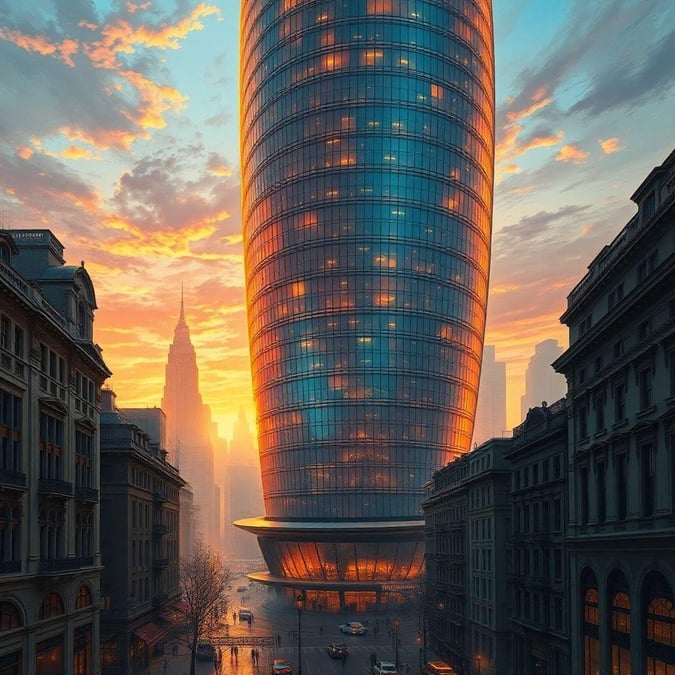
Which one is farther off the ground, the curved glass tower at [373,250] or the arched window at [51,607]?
the curved glass tower at [373,250]

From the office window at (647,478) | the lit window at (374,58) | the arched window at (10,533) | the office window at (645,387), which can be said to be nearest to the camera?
the office window at (647,478)

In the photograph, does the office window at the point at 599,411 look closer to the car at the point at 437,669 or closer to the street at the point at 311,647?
the car at the point at 437,669

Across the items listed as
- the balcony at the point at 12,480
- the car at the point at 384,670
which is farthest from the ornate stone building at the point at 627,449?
the balcony at the point at 12,480

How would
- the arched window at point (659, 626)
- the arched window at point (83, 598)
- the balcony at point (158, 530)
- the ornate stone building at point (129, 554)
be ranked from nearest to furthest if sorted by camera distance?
the arched window at point (659, 626) < the arched window at point (83, 598) < the ornate stone building at point (129, 554) < the balcony at point (158, 530)

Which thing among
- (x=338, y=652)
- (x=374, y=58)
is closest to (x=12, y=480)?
(x=338, y=652)

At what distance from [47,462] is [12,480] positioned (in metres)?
8.55

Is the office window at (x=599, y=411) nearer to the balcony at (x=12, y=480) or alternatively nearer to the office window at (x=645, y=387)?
the office window at (x=645, y=387)

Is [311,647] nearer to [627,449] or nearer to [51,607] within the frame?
[51,607]

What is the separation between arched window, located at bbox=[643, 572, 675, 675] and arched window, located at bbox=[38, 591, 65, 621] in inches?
1480

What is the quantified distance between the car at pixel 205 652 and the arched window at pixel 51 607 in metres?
50.4

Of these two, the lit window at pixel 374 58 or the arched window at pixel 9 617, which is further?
the lit window at pixel 374 58

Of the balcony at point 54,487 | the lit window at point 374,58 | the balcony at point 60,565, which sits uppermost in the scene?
the lit window at point 374,58

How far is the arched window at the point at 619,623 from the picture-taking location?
179 ft

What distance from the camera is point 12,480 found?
5559cm
